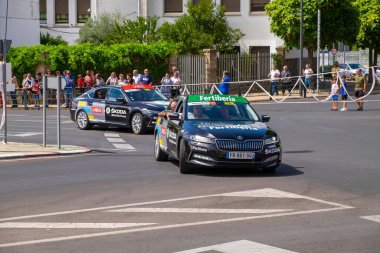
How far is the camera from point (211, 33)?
5425 cm

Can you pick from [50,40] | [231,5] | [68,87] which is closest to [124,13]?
[50,40]

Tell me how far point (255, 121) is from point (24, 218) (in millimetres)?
6752

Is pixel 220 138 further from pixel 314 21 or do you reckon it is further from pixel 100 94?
pixel 314 21

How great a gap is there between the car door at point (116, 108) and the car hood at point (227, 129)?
10979 mm

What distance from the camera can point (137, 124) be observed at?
27.5m

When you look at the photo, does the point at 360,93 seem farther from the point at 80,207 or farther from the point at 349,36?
the point at 80,207

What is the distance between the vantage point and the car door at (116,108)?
28.1 metres

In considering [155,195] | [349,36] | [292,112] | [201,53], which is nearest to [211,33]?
[201,53]

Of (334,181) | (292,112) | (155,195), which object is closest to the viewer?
(155,195)

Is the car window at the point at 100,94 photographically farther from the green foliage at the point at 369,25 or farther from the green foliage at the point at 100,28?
the green foliage at the point at 369,25

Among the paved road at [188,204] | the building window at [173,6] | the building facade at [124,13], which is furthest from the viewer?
the building window at [173,6]

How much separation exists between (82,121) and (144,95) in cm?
275

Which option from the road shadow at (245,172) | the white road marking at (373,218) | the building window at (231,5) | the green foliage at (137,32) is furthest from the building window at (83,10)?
the white road marking at (373,218)

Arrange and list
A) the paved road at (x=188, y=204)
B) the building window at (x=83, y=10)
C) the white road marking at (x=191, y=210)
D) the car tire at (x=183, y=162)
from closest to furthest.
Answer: the paved road at (x=188, y=204) < the white road marking at (x=191, y=210) < the car tire at (x=183, y=162) < the building window at (x=83, y=10)
